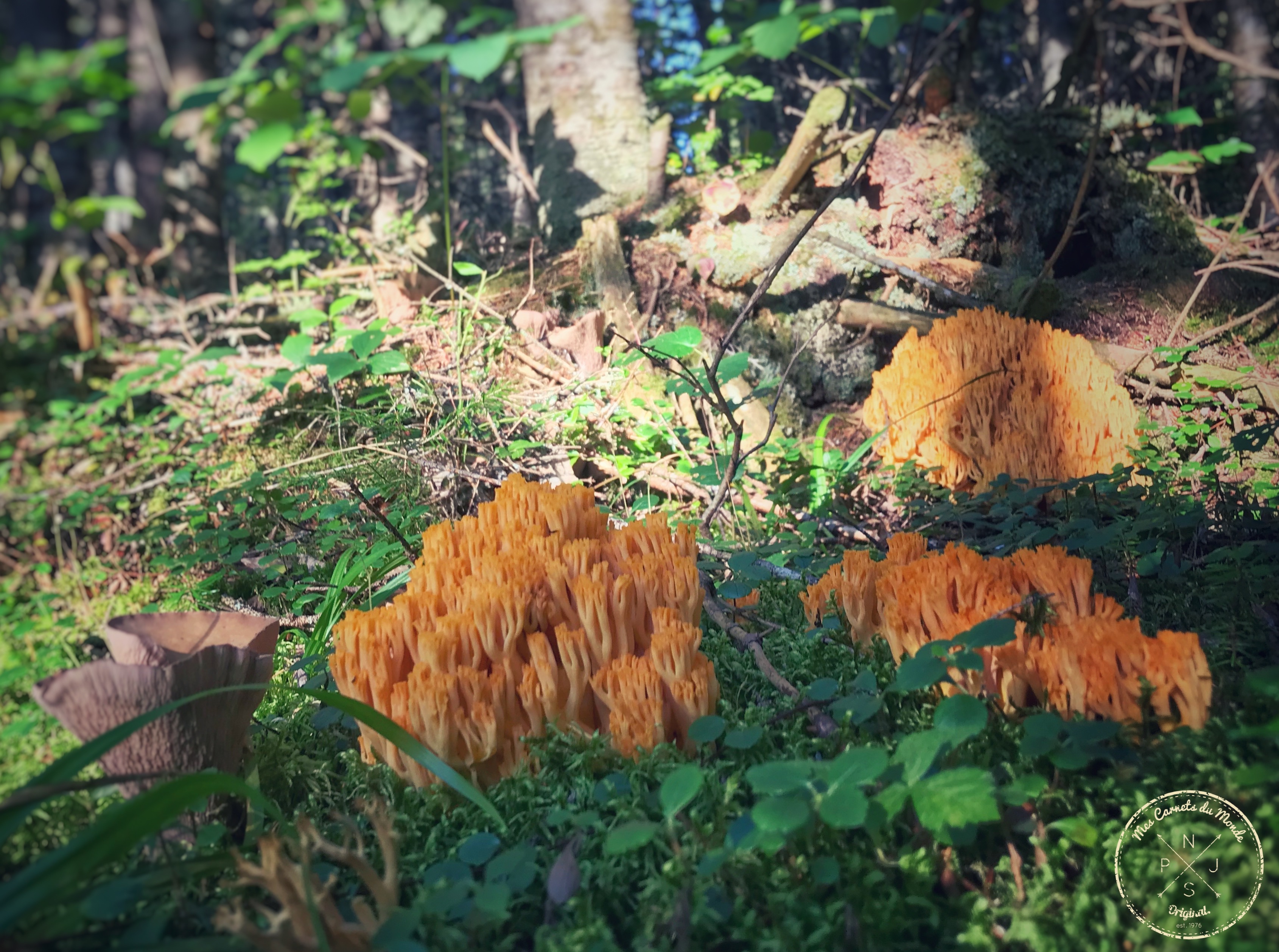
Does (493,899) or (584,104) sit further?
(584,104)

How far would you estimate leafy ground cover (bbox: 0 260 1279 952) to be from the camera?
130 centimetres

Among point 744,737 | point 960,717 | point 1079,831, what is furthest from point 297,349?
point 1079,831

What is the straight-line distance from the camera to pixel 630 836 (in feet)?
4.36

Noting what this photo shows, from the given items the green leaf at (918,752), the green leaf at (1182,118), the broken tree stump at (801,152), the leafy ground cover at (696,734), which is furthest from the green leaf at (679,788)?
the green leaf at (1182,118)

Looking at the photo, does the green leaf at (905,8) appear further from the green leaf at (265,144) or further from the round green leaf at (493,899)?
the round green leaf at (493,899)

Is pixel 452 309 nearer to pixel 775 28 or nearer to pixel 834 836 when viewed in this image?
pixel 775 28

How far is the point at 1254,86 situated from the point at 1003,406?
3470 mm

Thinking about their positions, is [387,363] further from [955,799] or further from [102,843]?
[955,799]

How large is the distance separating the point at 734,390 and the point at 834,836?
2339mm

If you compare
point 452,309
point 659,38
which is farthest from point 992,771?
point 659,38

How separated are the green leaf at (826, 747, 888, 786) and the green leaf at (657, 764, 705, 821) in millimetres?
238

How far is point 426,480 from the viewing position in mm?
3059

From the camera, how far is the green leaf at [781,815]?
125 cm

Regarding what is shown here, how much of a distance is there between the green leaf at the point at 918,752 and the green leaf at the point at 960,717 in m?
0.01
